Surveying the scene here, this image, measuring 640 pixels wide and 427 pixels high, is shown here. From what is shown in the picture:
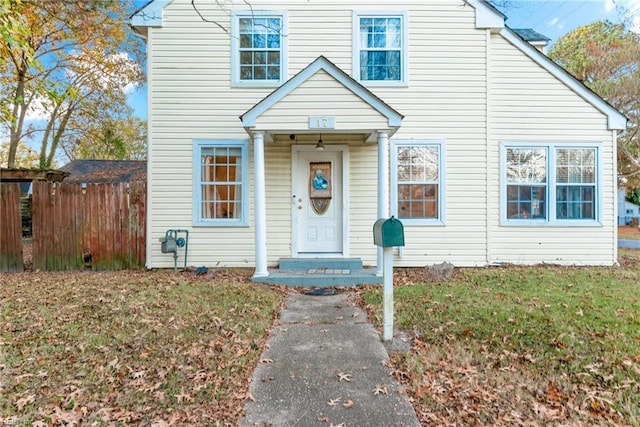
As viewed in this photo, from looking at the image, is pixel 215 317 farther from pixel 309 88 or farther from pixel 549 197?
pixel 549 197

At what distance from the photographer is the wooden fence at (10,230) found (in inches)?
300

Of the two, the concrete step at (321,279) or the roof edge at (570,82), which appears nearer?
the concrete step at (321,279)

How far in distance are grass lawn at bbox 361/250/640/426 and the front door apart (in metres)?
2.27

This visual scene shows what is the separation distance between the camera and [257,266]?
6.82m

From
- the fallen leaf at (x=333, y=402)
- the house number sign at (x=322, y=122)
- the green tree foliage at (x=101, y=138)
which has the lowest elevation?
the fallen leaf at (x=333, y=402)

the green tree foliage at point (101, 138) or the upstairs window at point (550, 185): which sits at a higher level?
the green tree foliage at point (101, 138)

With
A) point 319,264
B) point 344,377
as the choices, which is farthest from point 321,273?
point 344,377

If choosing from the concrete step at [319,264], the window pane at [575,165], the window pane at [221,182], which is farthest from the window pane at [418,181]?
the window pane at [221,182]

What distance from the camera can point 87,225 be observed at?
7750 mm

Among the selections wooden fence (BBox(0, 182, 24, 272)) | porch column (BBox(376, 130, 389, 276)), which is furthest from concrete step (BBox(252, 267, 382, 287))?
wooden fence (BBox(0, 182, 24, 272))

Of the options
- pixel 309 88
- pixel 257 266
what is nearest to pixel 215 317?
pixel 257 266

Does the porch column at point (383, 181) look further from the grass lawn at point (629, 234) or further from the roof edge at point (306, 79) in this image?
the grass lawn at point (629, 234)

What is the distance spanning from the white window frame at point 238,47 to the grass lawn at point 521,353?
5.01 meters

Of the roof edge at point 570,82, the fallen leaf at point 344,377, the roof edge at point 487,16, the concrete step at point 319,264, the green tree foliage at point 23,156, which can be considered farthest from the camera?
the green tree foliage at point 23,156
